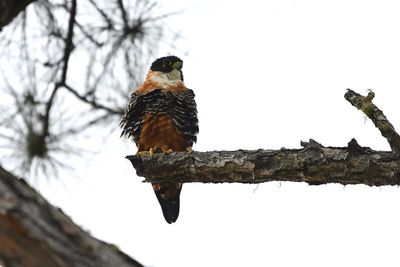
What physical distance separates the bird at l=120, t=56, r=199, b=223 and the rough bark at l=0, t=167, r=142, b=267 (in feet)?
8.40

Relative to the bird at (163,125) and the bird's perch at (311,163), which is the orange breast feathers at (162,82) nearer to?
the bird at (163,125)

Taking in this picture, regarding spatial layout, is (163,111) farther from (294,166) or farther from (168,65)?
(294,166)

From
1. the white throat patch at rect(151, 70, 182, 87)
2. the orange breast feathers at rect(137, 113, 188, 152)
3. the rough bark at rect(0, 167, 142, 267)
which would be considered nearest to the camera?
the rough bark at rect(0, 167, 142, 267)

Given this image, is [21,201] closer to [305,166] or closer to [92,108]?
[305,166]

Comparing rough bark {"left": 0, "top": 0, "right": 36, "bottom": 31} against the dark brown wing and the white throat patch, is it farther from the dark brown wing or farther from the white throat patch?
the white throat patch

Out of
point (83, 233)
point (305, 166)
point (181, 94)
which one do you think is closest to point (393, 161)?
point (305, 166)

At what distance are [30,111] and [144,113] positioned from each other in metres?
0.74

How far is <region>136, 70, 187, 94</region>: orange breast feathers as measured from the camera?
4172 mm

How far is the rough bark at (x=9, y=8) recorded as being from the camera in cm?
186

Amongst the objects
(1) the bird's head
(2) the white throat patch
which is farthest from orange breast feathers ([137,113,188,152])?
(1) the bird's head

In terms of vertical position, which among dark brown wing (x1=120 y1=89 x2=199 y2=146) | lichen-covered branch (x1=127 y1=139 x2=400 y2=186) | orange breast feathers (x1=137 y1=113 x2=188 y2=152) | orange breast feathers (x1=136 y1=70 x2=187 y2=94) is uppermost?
orange breast feathers (x1=136 y1=70 x2=187 y2=94)

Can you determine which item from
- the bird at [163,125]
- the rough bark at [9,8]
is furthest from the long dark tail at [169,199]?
the rough bark at [9,8]

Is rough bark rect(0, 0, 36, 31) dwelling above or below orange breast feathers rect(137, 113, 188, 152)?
below

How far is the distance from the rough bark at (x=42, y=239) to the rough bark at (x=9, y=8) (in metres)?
0.73
